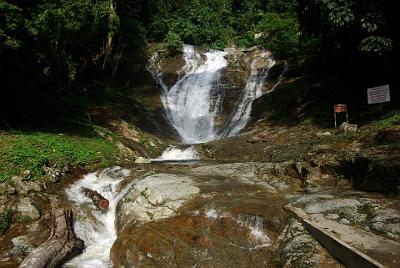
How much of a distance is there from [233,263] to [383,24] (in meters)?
9.87

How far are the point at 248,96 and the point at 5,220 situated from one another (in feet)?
60.5

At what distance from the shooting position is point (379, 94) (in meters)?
13.6

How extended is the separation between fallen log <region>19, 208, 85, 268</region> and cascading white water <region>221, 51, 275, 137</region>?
13.0 metres

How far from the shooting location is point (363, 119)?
1541cm

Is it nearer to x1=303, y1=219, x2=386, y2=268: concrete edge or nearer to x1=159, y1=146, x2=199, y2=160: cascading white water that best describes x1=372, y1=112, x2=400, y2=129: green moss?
x1=303, y1=219, x2=386, y2=268: concrete edge

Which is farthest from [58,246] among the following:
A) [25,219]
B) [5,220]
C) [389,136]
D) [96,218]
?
[389,136]

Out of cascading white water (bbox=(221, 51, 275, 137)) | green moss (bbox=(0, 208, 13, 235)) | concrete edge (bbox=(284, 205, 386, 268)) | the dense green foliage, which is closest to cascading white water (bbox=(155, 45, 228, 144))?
cascading white water (bbox=(221, 51, 275, 137))

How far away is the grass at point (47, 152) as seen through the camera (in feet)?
37.9

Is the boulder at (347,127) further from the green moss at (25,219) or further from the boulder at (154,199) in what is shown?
the green moss at (25,219)

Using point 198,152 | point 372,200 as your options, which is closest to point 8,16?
point 198,152

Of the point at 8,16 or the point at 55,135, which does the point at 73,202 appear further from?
the point at 8,16

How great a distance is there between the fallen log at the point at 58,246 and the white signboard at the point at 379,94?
34.0 ft

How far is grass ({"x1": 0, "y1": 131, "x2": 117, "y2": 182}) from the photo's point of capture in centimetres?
1156

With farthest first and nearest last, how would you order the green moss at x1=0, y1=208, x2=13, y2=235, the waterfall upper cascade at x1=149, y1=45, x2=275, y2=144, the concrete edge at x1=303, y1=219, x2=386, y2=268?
the waterfall upper cascade at x1=149, y1=45, x2=275, y2=144, the green moss at x1=0, y1=208, x2=13, y2=235, the concrete edge at x1=303, y1=219, x2=386, y2=268
